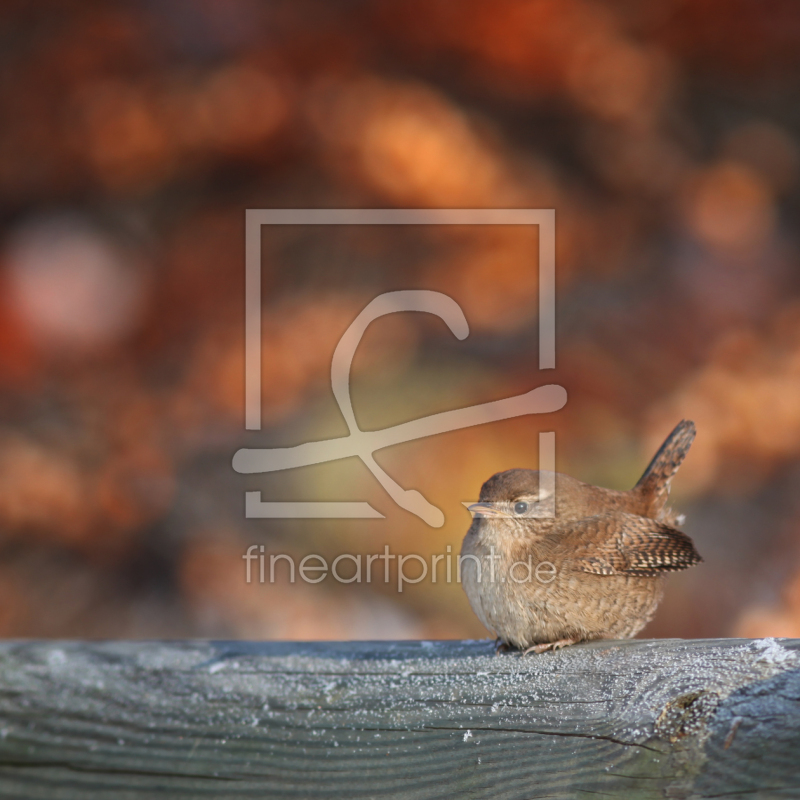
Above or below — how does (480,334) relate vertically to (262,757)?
above

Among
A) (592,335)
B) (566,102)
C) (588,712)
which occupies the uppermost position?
(566,102)

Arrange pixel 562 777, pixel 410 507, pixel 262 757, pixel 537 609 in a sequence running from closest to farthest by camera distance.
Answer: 1. pixel 562 777
2. pixel 262 757
3. pixel 537 609
4. pixel 410 507

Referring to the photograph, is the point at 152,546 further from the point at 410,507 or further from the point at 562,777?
the point at 562,777

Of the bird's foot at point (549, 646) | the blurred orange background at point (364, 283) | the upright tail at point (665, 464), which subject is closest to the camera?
the bird's foot at point (549, 646)

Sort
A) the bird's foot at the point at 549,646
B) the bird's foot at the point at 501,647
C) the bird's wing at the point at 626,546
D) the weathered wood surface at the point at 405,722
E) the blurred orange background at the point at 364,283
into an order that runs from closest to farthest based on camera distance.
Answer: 1. the weathered wood surface at the point at 405,722
2. the bird's foot at the point at 501,647
3. the bird's foot at the point at 549,646
4. the bird's wing at the point at 626,546
5. the blurred orange background at the point at 364,283

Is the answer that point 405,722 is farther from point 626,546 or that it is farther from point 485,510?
point 626,546

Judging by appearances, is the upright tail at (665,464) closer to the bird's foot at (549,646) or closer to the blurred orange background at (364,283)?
the blurred orange background at (364,283)

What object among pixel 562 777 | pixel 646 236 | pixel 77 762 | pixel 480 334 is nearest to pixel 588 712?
pixel 562 777

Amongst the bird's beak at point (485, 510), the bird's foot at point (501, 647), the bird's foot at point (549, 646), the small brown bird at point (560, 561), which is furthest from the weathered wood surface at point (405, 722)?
the bird's beak at point (485, 510)
